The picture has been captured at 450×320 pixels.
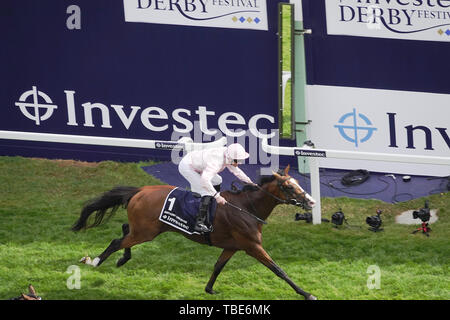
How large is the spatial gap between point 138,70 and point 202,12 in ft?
3.93

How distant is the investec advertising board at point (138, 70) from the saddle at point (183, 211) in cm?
330

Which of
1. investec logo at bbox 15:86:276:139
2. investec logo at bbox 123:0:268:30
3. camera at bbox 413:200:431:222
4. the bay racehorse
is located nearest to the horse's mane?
the bay racehorse

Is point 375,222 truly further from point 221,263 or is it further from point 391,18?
point 391,18

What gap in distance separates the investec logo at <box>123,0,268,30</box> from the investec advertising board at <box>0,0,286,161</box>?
0.01m

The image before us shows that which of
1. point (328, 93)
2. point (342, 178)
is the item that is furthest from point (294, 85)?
point (342, 178)

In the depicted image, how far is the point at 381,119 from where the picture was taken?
12750 millimetres

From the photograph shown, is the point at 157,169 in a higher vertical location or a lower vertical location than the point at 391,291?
higher

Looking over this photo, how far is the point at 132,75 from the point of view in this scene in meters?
13.1

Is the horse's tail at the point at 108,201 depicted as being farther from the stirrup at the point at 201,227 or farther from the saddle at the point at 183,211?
the stirrup at the point at 201,227

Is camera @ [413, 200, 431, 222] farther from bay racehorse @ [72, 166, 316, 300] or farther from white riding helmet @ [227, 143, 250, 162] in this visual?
white riding helmet @ [227, 143, 250, 162]

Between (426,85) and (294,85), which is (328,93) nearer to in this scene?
(294,85)

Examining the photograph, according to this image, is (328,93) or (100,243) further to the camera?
(328,93)

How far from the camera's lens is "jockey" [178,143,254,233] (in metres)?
9.39
